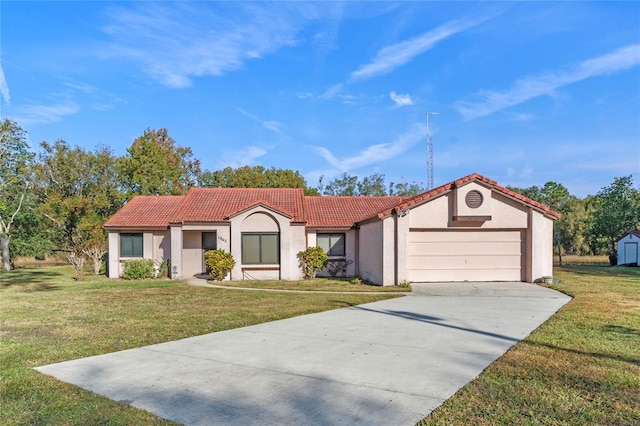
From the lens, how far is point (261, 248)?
20.0 m

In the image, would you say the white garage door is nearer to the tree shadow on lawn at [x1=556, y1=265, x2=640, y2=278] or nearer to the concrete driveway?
the tree shadow on lawn at [x1=556, y1=265, x2=640, y2=278]

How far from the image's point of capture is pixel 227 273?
64.3ft

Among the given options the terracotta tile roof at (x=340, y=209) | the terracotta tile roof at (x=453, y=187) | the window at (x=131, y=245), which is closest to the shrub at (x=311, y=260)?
the terracotta tile roof at (x=340, y=209)

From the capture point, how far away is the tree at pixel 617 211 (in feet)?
107

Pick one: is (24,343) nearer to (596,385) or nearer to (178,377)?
(178,377)

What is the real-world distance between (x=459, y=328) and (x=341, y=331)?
241 cm

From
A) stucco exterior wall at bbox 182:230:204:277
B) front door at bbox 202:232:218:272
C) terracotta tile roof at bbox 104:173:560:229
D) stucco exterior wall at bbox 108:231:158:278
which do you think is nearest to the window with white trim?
terracotta tile roof at bbox 104:173:560:229

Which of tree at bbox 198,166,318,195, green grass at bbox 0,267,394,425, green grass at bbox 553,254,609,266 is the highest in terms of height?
tree at bbox 198,166,318,195

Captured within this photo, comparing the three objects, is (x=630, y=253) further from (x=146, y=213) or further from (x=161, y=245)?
(x=146, y=213)

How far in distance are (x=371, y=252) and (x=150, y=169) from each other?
25221 mm

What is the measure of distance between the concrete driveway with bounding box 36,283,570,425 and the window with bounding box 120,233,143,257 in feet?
49.6

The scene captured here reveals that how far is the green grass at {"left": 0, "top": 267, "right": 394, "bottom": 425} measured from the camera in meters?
4.43

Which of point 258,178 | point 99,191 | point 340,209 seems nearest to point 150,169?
point 99,191

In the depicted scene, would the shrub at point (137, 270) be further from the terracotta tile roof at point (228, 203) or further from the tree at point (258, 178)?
the tree at point (258, 178)
